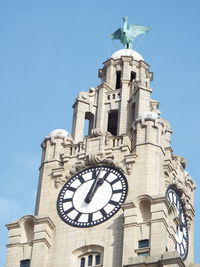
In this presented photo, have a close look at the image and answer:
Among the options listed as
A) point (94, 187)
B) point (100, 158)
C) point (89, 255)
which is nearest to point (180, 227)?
point (94, 187)

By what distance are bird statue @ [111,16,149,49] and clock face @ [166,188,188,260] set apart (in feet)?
46.0

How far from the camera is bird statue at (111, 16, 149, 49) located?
72.2 m

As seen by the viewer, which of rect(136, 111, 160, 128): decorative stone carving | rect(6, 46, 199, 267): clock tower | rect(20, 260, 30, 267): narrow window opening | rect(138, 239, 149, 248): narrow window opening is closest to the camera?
rect(138, 239, 149, 248): narrow window opening

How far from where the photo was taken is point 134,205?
5659 cm

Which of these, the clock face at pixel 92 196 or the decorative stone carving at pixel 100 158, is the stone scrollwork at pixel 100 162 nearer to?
the decorative stone carving at pixel 100 158

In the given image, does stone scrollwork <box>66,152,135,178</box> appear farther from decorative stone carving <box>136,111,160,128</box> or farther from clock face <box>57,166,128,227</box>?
decorative stone carving <box>136,111,160,128</box>

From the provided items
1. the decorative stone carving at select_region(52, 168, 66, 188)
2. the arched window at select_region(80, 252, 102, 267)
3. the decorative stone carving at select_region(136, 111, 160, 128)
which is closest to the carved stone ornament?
the decorative stone carving at select_region(52, 168, 66, 188)

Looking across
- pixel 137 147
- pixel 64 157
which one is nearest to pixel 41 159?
pixel 64 157

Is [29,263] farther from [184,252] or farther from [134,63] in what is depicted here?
[134,63]

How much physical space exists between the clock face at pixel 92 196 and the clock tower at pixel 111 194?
0.05 meters

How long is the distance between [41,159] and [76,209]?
5.18 m

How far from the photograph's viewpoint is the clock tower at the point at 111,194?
5628cm

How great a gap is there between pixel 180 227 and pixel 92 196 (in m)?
5.71

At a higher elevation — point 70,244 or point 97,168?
point 97,168
